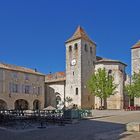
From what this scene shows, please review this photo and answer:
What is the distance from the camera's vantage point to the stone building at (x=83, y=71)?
190 feet

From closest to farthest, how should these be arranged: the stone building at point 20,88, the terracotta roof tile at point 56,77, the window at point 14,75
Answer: the stone building at point 20,88, the window at point 14,75, the terracotta roof tile at point 56,77

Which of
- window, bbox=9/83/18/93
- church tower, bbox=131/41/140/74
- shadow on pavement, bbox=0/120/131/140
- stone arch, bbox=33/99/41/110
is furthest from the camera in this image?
stone arch, bbox=33/99/41/110

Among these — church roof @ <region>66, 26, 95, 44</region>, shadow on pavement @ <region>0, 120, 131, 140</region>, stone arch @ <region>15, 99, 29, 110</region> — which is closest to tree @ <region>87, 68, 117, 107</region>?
church roof @ <region>66, 26, 95, 44</region>

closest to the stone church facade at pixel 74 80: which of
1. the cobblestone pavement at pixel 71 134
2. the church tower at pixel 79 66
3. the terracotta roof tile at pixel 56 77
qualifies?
the church tower at pixel 79 66

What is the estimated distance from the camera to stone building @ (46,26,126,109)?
58.0 metres

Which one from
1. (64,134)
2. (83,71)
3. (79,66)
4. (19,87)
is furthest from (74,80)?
(64,134)

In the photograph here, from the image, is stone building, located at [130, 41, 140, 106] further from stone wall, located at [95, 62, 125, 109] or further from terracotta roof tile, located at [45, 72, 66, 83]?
terracotta roof tile, located at [45, 72, 66, 83]

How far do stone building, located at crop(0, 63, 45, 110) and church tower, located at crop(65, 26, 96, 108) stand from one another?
18.3 feet

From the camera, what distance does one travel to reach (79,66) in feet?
191

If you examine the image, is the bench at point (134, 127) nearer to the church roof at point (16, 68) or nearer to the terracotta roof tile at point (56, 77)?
the church roof at point (16, 68)

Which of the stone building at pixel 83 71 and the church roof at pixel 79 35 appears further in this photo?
the church roof at pixel 79 35

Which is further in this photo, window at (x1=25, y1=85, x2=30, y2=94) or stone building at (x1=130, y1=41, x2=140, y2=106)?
stone building at (x1=130, y1=41, x2=140, y2=106)

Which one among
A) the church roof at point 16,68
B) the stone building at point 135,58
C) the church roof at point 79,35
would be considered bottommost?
the church roof at point 16,68

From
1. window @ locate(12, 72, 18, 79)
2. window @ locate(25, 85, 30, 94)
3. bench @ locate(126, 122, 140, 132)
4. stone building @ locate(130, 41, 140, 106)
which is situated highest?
stone building @ locate(130, 41, 140, 106)
